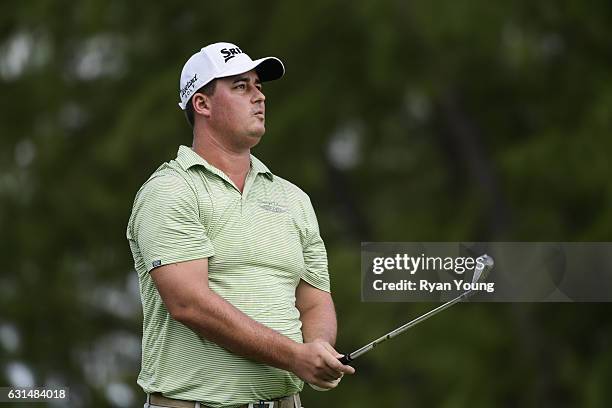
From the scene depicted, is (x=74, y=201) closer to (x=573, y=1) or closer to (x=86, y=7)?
(x=86, y=7)

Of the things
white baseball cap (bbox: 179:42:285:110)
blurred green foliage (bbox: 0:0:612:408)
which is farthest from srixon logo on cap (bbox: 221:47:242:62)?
blurred green foliage (bbox: 0:0:612:408)

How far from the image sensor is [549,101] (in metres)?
11.9

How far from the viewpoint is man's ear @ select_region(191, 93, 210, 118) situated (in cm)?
421

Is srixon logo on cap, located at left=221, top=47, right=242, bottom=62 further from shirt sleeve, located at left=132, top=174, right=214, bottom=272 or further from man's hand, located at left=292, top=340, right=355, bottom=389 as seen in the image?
man's hand, located at left=292, top=340, right=355, bottom=389

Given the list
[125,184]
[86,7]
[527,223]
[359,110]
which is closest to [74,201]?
[125,184]

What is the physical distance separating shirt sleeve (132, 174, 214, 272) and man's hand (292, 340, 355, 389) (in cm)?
34

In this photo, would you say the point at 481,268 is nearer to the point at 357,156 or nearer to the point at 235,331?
the point at 235,331

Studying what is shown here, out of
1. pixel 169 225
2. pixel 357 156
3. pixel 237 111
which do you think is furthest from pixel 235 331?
pixel 357 156

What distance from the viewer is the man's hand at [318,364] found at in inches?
150

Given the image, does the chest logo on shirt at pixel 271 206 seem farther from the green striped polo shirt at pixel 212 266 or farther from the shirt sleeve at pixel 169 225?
the shirt sleeve at pixel 169 225

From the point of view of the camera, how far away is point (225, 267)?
3.95 m

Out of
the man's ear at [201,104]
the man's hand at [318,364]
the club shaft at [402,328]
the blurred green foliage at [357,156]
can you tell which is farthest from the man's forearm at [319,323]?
the blurred green foliage at [357,156]

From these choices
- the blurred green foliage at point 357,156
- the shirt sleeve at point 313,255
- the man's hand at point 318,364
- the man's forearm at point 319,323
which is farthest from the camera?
the blurred green foliage at point 357,156

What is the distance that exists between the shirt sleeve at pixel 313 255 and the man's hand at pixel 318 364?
431 millimetres
